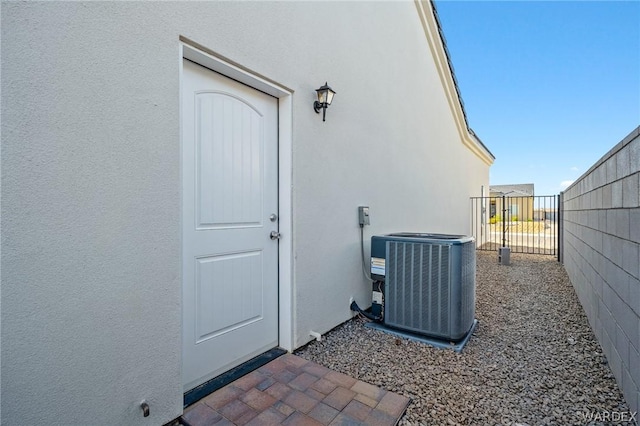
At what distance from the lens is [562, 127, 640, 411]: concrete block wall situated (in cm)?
174

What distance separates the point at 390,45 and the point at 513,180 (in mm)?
24148

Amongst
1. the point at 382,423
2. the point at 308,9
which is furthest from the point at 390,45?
the point at 382,423

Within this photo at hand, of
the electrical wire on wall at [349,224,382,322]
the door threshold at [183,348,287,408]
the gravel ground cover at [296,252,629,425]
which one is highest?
the electrical wire on wall at [349,224,382,322]

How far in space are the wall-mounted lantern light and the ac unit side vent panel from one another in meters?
1.52

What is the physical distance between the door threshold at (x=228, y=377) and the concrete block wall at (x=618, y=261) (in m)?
2.33

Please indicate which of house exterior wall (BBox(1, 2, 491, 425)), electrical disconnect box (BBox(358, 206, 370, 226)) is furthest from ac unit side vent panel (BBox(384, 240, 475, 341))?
house exterior wall (BBox(1, 2, 491, 425))

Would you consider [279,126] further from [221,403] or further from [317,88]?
[221,403]

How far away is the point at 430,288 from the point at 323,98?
2.06 meters

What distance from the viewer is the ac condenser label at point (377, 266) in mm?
3164

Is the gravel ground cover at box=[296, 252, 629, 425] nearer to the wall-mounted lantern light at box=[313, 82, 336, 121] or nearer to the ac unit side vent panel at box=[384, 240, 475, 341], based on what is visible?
the ac unit side vent panel at box=[384, 240, 475, 341]

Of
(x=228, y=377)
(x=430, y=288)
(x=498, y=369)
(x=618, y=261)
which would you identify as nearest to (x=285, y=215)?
(x=228, y=377)

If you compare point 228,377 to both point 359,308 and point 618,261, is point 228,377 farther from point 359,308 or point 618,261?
point 618,261

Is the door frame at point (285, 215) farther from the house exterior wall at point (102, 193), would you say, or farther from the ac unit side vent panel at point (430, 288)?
the ac unit side vent panel at point (430, 288)

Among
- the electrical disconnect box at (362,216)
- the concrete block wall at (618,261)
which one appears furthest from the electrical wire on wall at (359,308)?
the concrete block wall at (618,261)
